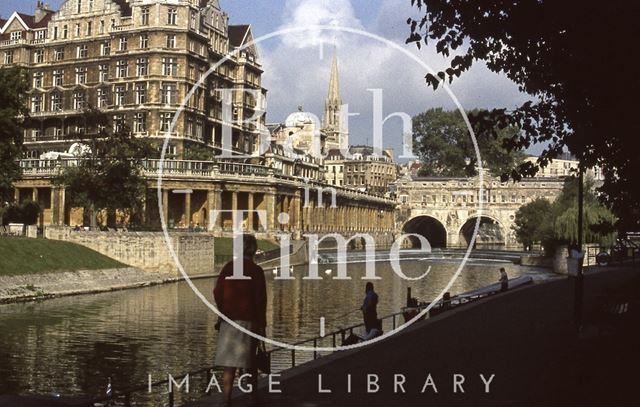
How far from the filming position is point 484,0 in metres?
15.2

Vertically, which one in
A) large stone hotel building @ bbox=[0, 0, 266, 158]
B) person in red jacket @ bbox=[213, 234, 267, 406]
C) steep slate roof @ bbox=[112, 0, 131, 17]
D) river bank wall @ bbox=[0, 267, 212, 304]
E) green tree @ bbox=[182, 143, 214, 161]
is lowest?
river bank wall @ bbox=[0, 267, 212, 304]

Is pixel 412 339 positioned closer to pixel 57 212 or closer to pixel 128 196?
pixel 128 196

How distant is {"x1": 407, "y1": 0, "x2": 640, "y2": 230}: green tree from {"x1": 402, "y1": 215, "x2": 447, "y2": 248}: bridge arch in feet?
522

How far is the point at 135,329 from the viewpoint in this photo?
123ft

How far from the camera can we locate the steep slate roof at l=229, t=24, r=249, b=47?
4843 inches

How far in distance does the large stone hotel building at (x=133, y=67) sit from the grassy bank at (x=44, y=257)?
39.4 metres

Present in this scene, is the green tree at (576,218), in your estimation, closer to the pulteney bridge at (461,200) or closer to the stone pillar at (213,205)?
the stone pillar at (213,205)

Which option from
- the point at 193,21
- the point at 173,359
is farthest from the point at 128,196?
the point at 173,359

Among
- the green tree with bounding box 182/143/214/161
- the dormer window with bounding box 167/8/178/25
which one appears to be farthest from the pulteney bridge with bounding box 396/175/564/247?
the dormer window with bounding box 167/8/178/25

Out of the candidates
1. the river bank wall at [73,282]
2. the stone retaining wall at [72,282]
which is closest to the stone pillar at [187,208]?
the river bank wall at [73,282]

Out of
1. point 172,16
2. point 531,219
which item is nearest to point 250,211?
point 172,16

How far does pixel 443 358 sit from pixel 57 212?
78495 mm

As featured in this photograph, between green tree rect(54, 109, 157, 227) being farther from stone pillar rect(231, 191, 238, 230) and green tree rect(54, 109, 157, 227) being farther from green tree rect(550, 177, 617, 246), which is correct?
green tree rect(550, 177, 617, 246)

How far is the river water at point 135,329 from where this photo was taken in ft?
86.7
